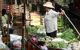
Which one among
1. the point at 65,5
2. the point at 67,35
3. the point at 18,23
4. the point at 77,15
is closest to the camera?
the point at 67,35

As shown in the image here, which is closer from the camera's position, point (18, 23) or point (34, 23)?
point (18, 23)

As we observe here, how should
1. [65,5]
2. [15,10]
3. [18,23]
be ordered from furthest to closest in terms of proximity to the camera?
[65,5]
[15,10]
[18,23]

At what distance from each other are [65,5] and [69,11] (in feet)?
3.97

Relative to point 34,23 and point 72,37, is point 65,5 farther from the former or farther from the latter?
point 72,37

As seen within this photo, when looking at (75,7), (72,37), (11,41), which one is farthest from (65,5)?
(11,41)

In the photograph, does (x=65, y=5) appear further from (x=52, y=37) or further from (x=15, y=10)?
(x=52, y=37)

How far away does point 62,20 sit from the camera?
54.0ft

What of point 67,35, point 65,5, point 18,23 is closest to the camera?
point 67,35

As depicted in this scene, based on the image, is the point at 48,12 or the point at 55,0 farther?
the point at 55,0

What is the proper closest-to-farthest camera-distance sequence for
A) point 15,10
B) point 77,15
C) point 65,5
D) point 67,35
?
point 67,35, point 15,10, point 77,15, point 65,5

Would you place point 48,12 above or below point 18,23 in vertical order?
above

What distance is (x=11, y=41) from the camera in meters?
9.63

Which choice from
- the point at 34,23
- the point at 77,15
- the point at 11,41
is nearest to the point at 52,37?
the point at 11,41

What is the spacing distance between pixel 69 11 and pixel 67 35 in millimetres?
6571
